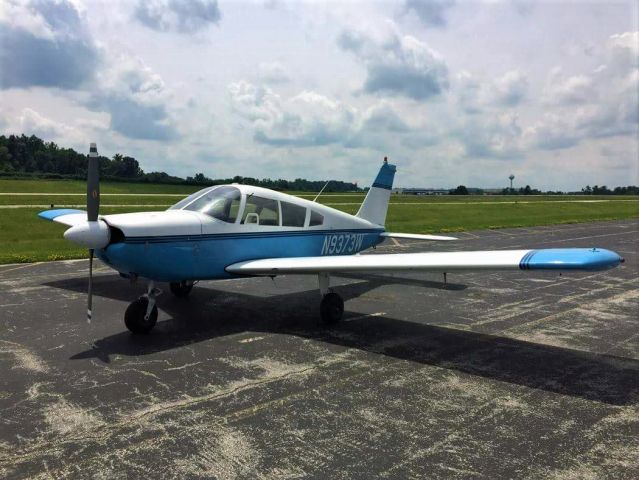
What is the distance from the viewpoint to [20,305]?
996cm

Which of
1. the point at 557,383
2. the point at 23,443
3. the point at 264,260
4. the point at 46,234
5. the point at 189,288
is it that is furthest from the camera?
the point at 46,234

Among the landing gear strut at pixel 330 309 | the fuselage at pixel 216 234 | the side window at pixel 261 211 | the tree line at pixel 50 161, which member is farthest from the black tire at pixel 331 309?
the tree line at pixel 50 161

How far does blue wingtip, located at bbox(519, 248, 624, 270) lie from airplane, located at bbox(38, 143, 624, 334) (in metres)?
0.01

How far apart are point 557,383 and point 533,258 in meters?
1.65

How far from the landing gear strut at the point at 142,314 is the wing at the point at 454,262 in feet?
5.08

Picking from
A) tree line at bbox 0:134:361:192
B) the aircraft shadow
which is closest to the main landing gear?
the aircraft shadow

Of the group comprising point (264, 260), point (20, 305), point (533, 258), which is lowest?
point (20, 305)

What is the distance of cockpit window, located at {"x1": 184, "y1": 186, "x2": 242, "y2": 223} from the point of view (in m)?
9.09

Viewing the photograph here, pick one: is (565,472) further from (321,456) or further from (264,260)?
(264,260)

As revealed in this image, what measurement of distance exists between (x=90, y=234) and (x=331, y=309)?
14.0 feet

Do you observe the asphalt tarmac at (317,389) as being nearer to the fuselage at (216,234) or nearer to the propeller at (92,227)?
the fuselage at (216,234)

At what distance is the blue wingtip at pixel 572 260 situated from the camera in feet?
19.9

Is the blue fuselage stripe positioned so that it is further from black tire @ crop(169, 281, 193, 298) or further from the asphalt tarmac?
black tire @ crop(169, 281, 193, 298)

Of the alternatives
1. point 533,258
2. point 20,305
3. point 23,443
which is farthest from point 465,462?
point 20,305
